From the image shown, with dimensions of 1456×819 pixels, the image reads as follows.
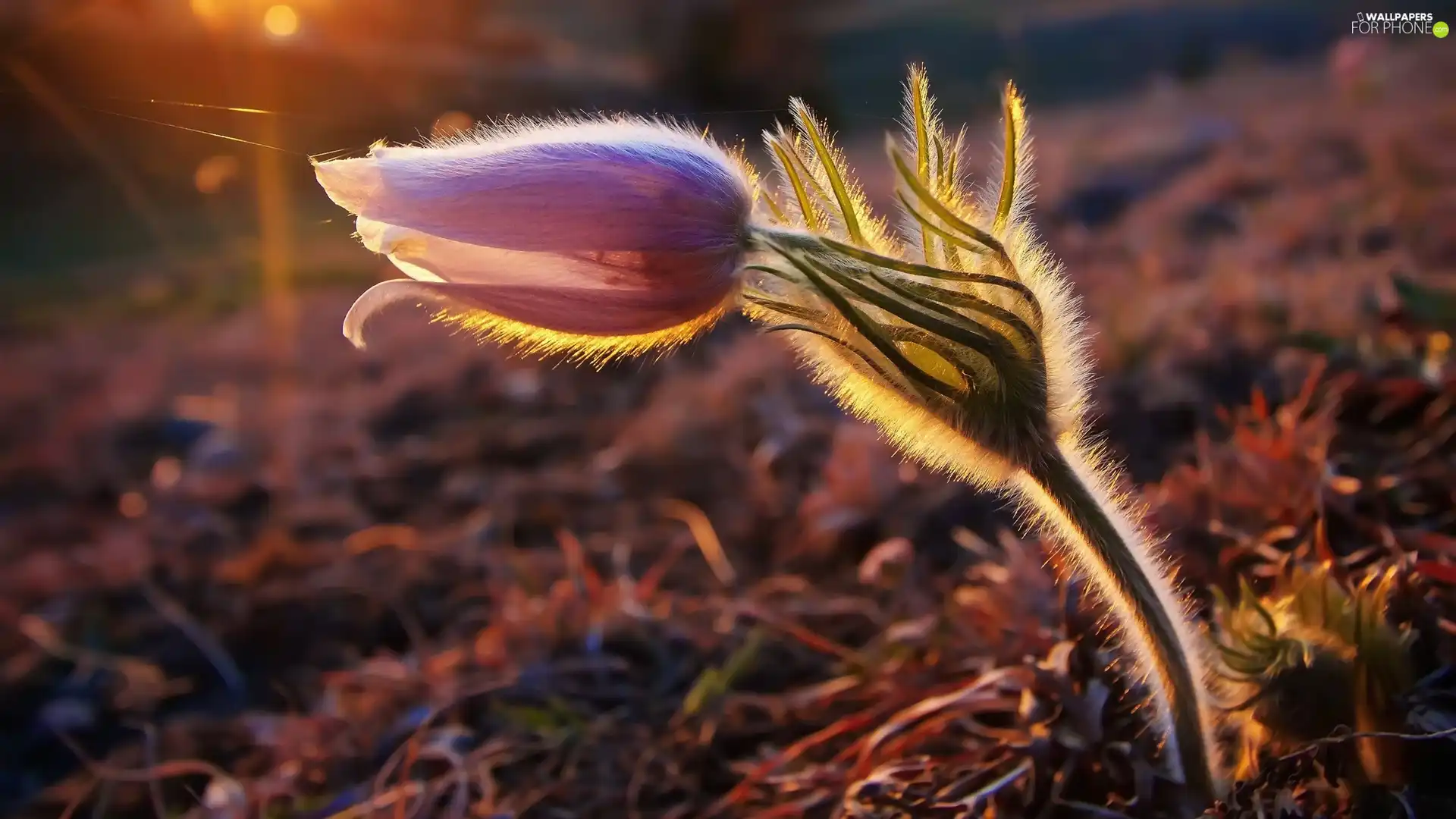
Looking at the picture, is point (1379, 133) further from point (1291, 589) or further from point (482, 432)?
point (482, 432)

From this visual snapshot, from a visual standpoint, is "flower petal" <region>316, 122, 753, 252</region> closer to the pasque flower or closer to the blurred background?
the pasque flower

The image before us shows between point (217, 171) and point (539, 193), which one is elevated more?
point (217, 171)

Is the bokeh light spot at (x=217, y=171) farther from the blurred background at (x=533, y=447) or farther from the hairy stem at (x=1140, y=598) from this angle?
the hairy stem at (x=1140, y=598)

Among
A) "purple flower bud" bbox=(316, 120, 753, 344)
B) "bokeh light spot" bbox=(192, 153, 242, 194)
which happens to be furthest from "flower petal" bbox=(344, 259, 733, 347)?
"bokeh light spot" bbox=(192, 153, 242, 194)

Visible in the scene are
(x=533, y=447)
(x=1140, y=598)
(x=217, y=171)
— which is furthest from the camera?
(x=533, y=447)

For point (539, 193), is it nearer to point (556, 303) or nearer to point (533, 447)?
point (556, 303)

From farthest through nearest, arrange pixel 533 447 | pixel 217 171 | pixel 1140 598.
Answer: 1. pixel 533 447
2. pixel 217 171
3. pixel 1140 598

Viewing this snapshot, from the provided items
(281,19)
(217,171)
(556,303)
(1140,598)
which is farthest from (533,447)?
(1140,598)

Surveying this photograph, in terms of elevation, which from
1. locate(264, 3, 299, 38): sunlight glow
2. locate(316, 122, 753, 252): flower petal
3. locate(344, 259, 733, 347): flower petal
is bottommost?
locate(344, 259, 733, 347): flower petal
